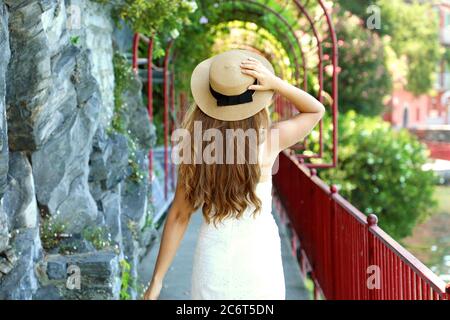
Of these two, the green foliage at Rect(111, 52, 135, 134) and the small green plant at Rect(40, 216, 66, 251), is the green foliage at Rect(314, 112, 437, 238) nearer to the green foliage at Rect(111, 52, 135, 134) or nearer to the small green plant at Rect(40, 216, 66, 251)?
the green foliage at Rect(111, 52, 135, 134)

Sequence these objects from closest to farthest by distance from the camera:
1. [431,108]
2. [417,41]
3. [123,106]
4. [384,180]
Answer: [123,106] → [384,180] → [417,41] → [431,108]

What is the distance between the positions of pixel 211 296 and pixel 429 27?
118 feet

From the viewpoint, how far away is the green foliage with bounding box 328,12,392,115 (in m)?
20.6

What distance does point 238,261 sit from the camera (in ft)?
9.23

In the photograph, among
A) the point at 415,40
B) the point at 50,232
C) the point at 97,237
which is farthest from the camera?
the point at 415,40

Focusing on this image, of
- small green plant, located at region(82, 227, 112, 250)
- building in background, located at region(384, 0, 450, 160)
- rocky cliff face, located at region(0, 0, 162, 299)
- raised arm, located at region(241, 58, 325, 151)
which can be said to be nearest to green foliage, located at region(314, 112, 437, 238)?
rocky cliff face, located at region(0, 0, 162, 299)

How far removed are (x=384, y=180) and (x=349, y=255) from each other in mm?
8458

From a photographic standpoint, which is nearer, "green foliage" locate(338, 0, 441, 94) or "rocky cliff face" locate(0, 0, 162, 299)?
"rocky cliff face" locate(0, 0, 162, 299)

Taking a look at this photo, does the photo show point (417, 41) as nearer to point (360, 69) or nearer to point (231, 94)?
point (360, 69)

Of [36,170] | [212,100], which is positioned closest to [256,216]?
[212,100]

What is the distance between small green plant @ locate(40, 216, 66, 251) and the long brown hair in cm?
196

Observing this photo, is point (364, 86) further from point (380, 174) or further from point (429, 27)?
point (429, 27)

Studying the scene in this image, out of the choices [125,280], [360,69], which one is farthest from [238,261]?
[360,69]
